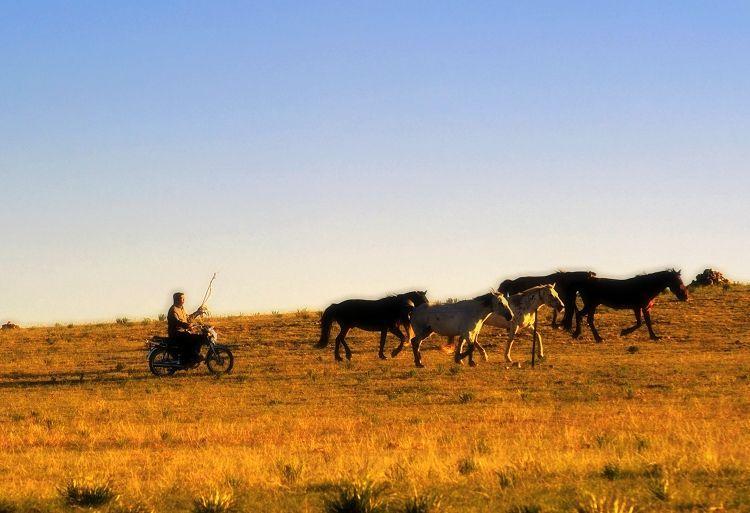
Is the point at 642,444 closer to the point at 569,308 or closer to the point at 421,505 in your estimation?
the point at 421,505

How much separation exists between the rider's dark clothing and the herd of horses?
14.3 ft

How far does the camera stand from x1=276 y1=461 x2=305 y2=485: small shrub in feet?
42.0

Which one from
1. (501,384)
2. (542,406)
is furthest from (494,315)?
(542,406)

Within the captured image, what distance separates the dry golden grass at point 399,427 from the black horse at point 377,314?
0.87 meters

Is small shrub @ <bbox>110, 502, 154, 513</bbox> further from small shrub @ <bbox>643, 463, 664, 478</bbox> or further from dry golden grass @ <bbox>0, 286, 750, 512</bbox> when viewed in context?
small shrub @ <bbox>643, 463, 664, 478</bbox>

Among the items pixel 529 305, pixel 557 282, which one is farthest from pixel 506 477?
pixel 557 282

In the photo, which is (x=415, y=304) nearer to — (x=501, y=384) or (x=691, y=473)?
(x=501, y=384)

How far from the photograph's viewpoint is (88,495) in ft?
39.1

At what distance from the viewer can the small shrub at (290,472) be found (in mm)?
12805

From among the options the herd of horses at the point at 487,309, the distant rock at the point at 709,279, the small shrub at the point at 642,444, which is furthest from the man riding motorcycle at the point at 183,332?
the distant rock at the point at 709,279

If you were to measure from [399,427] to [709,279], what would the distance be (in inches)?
1469

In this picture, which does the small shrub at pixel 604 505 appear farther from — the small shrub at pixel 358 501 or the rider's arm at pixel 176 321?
the rider's arm at pixel 176 321

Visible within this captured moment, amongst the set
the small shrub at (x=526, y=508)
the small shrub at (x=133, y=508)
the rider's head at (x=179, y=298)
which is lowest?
the small shrub at (x=526, y=508)

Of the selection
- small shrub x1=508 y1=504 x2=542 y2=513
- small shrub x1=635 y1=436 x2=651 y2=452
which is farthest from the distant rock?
small shrub x1=508 y1=504 x2=542 y2=513
